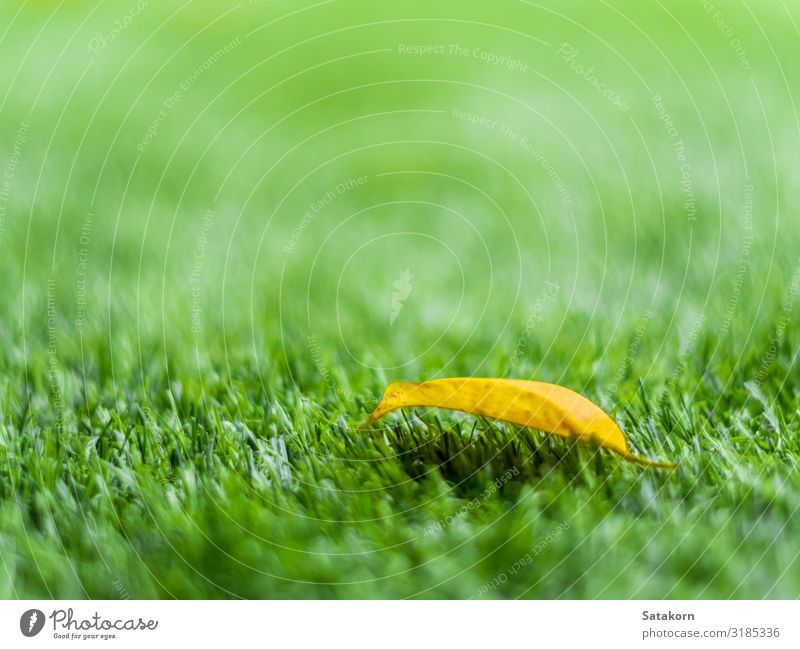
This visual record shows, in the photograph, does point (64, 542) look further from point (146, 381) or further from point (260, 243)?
point (260, 243)

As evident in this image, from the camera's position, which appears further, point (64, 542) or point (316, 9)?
point (316, 9)

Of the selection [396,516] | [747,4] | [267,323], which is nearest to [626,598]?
[396,516]

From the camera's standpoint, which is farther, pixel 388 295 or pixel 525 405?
pixel 388 295
